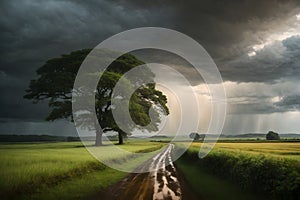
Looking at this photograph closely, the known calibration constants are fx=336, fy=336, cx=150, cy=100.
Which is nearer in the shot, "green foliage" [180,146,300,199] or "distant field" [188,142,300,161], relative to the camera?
"green foliage" [180,146,300,199]

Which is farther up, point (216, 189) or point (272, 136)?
point (272, 136)

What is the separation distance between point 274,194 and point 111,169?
1579cm

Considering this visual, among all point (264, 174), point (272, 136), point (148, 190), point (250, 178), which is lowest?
point (148, 190)

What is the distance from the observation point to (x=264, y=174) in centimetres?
1388

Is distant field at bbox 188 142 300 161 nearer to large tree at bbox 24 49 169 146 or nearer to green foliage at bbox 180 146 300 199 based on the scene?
green foliage at bbox 180 146 300 199

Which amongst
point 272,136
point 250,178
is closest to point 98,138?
point 272,136

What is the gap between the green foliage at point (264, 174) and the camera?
460 inches

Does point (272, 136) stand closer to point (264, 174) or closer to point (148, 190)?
point (148, 190)

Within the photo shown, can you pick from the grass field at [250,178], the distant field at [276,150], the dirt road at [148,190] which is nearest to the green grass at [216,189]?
the grass field at [250,178]

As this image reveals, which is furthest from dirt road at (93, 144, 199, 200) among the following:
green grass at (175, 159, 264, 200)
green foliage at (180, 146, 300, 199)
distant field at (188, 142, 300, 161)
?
distant field at (188, 142, 300, 161)

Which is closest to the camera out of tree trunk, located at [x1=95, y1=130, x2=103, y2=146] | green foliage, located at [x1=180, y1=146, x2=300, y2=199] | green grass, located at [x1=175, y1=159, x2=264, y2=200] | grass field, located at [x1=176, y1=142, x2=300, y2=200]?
green foliage, located at [x1=180, y1=146, x2=300, y2=199]

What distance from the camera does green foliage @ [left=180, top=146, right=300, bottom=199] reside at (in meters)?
11.7

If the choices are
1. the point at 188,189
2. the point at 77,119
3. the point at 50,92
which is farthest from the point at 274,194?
Result: the point at 50,92

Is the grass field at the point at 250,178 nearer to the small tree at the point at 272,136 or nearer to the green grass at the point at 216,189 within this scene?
the green grass at the point at 216,189
